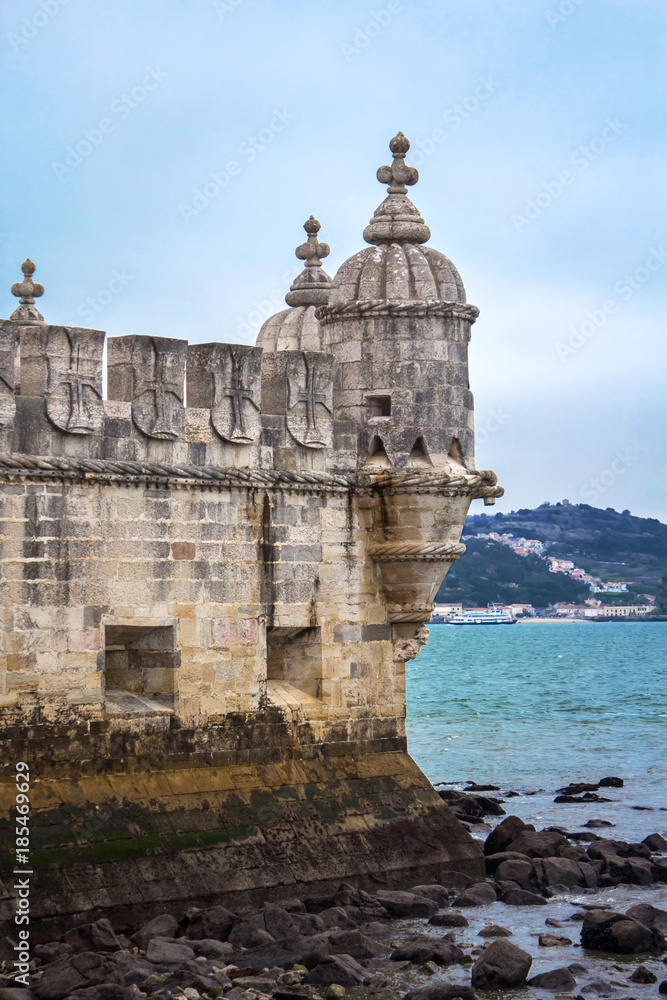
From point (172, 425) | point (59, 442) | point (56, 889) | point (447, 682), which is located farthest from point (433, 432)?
point (447, 682)

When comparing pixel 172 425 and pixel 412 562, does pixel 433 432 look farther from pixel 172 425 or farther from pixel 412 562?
pixel 172 425

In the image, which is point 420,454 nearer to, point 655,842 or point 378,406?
point 378,406

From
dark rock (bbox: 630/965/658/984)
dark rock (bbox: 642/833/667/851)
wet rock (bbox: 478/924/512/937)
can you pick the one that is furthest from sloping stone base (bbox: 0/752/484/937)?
dark rock (bbox: 642/833/667/851)

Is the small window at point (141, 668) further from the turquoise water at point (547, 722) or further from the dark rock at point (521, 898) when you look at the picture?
the turquoise water at point (547, 722)

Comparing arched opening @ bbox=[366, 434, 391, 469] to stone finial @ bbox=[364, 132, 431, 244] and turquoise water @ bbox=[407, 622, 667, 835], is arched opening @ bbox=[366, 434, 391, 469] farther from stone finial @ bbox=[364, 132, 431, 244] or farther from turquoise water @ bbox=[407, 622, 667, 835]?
turquoise water @ bbox=[407, 622, 667, 835]

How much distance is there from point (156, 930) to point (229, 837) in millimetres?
1549

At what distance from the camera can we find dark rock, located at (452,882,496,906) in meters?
18.2

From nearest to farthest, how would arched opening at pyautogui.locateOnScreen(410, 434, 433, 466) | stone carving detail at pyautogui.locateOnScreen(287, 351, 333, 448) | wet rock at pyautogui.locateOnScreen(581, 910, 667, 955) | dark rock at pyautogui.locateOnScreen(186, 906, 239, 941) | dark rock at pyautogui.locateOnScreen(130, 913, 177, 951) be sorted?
1. dark rock at pyautogui.locateOnScreen(130, 913, 177, 951)
2. dark rock at pyautogui.locateOnScreen(186, 906, 239, 941)
3. wet rock at pyautogui.locateOnScreen(581, 910, 667, 955)
4. stone carving detail at pyautogui.locateOnScreen(287, 351, 333, 448)
5. arched opening at pyautogui.locateOnScreen(410, 434, 433, 466)

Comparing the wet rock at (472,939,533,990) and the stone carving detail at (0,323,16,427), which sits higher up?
the stone carving detail at (0,323,16,427)

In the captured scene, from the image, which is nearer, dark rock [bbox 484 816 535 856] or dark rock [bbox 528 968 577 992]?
dark rock [bbox 528 968 577 992]

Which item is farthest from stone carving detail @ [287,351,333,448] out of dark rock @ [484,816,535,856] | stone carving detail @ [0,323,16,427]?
dark rock @ [484,816,535,856]

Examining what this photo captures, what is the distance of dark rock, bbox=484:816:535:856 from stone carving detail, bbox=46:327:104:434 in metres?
7.83

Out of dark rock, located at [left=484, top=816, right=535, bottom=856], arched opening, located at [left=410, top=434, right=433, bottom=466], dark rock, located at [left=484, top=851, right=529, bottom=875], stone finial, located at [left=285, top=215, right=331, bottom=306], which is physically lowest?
dark rock, located at [left=484, top=851, right=529, bottom=875]

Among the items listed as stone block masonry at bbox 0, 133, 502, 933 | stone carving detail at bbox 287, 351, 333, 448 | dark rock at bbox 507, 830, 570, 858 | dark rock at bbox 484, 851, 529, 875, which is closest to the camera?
stone block masonry at bbox 0, 133, 502, 933
